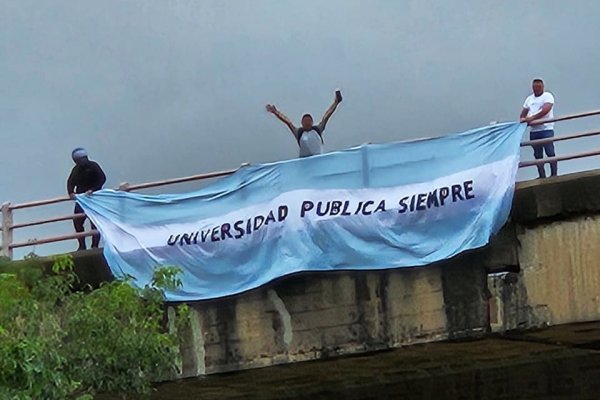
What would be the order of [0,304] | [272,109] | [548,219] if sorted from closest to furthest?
[0,304] < [548,219] < [272,109]

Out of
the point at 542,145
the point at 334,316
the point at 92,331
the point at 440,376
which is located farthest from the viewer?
the point at 440,376

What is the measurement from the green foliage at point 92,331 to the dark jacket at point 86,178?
352cm

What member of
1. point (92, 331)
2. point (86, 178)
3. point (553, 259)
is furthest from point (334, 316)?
point (86, 178)

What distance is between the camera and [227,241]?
14219 millimetres

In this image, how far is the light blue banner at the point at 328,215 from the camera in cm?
1330

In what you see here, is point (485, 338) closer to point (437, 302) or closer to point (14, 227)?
point (437, 302)

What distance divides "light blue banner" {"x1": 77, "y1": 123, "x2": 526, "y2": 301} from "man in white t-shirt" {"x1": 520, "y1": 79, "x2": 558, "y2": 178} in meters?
0.40

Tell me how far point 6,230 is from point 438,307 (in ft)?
17.6

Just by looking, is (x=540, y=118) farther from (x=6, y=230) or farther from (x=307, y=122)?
(x=6, y=230)

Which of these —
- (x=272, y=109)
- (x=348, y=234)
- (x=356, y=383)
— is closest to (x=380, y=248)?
(x=348, y=234)

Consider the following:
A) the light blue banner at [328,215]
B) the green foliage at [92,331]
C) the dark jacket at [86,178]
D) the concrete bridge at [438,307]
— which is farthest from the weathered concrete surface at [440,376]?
the green foliage at [92,331]

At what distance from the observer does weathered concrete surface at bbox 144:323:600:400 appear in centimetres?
Answer: 1475

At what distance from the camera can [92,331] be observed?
11.5 m

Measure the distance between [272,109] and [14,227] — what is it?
11.0 ft
